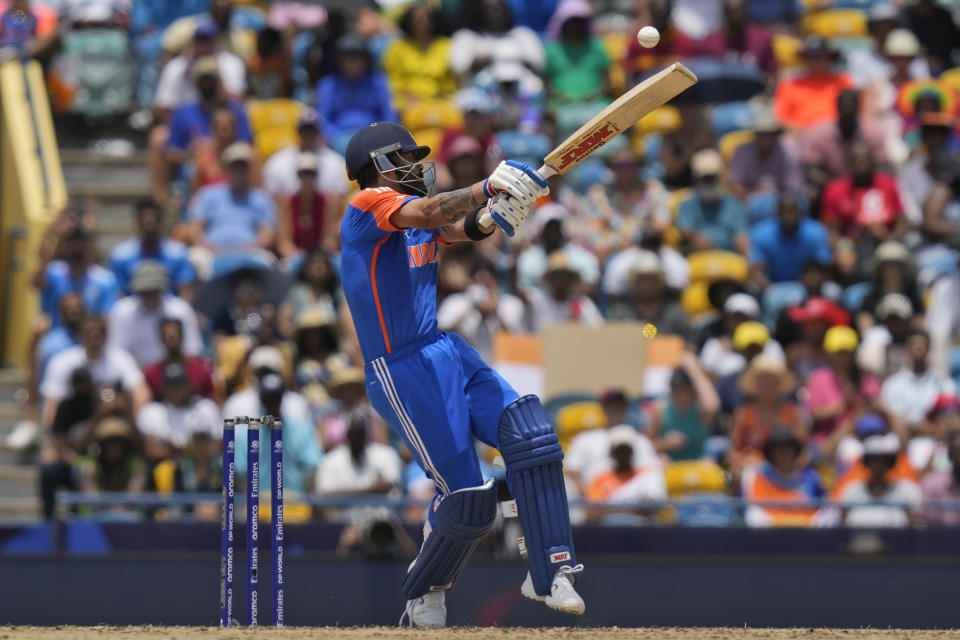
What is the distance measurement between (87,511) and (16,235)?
4.82 m

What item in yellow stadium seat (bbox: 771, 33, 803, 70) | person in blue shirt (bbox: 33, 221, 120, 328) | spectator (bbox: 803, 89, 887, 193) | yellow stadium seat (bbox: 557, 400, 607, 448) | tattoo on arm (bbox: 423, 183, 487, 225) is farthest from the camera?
yellow stadium seat (bbox: 771, 33, 803, 70)

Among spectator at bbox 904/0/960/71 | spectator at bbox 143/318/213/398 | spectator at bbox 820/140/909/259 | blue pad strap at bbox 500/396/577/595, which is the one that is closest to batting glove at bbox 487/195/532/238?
blue pad strap at bbox 500/396/577/595

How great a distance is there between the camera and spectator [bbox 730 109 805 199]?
13.8m

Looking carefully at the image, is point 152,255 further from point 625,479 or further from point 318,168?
point 625,479

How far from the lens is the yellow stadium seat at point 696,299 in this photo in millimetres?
12906

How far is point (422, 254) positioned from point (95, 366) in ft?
17.1

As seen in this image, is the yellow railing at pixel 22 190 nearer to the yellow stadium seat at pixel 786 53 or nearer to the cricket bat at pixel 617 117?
the yellow stadium seat at pixel 786 53

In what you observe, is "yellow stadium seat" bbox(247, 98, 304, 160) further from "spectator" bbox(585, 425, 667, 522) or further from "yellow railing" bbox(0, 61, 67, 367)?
"spectator" bbox(585, 425, 667, 522)

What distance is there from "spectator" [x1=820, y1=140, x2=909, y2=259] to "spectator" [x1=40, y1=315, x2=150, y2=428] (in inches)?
238

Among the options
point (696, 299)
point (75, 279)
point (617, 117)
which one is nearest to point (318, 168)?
point (75, 279)

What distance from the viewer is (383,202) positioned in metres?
7.13

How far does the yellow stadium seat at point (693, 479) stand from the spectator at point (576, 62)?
5.18 meters

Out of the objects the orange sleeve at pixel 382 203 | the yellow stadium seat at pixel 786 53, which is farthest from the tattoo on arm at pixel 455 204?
the yellow stadium seat at pixel 786 53

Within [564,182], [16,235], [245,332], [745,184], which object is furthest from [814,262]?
[16,235]
